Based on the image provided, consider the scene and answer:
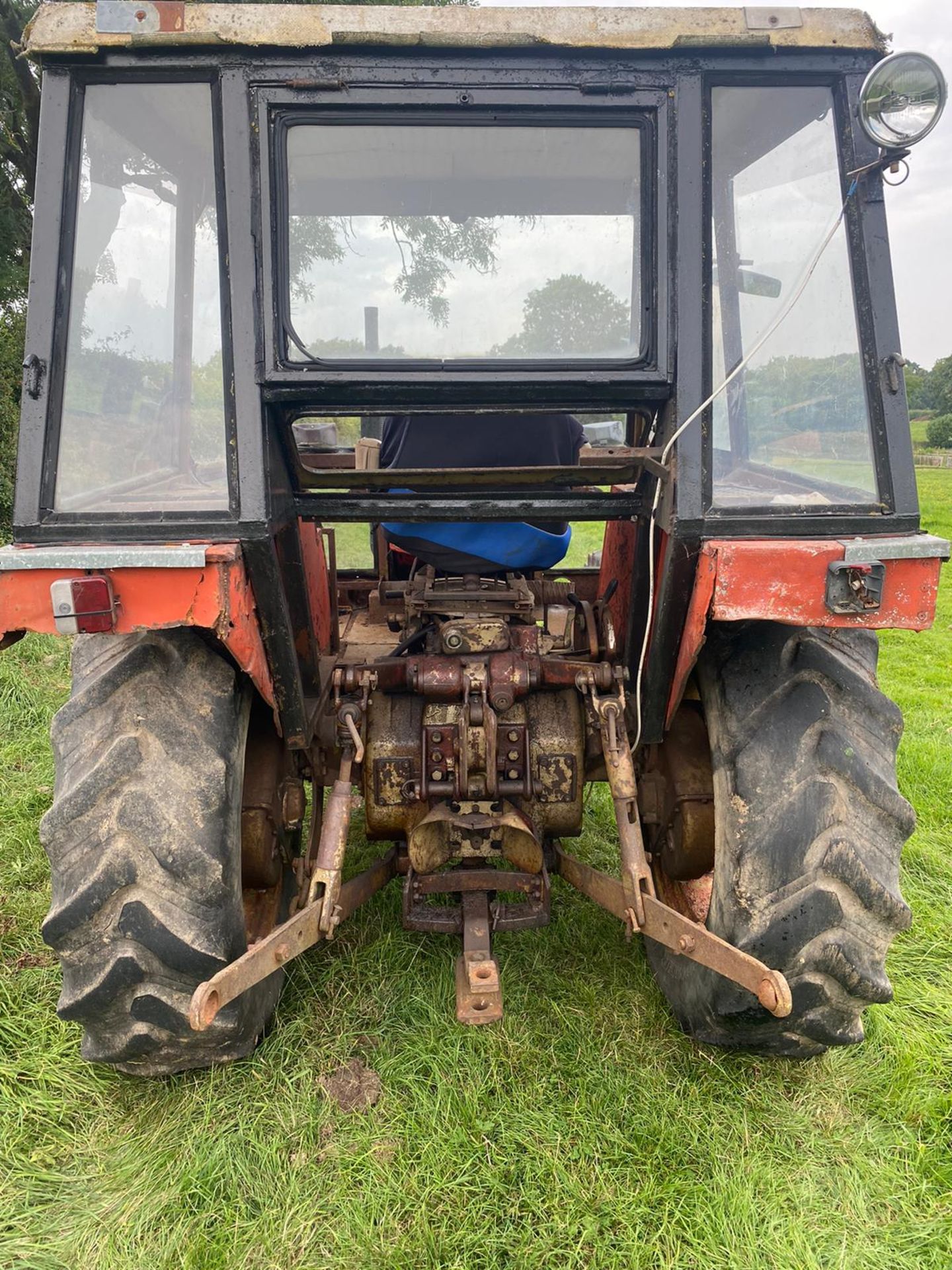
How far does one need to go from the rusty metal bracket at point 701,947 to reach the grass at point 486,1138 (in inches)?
17.9

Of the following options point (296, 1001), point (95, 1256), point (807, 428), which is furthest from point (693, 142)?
point (95, 1256)

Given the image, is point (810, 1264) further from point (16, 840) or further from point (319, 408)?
point (16, 840)

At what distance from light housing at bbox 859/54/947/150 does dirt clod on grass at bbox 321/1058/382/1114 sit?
2.67m

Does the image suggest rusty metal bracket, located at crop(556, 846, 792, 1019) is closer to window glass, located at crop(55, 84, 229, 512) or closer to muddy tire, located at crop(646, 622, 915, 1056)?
muddy tire, located at crop(646, 622, 915, 1056)

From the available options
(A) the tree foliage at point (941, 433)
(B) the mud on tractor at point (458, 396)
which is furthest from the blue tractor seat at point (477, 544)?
(A) the tree foliage at point (941, 433)

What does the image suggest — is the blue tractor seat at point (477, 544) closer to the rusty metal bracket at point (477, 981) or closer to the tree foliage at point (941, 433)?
the rusty metal bracket at point (477, 981)

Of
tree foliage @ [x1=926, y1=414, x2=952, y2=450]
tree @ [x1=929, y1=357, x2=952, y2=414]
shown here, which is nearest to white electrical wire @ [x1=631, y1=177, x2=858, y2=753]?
tree foliage @ [x1=926, y1=414, x2=952, y2=450]

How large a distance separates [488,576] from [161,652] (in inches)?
48.3

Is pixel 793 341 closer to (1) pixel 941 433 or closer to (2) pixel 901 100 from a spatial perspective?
(2) pixel 901 100

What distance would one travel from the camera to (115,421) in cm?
217

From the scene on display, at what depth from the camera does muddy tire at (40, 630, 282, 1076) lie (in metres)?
2.06

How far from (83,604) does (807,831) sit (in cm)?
170

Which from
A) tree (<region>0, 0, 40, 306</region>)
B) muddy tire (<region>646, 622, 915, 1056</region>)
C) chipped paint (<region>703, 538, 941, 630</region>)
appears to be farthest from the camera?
tree (<region>0, 0, 40, 306</region>)

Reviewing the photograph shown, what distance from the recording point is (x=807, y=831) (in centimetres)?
210
